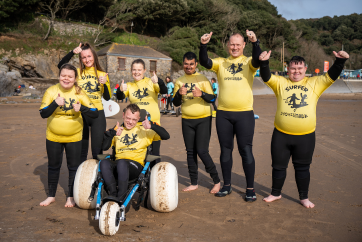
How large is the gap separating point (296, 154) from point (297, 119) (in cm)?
50

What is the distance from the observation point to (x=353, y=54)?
297ft

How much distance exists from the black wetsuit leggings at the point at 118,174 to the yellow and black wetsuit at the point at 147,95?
2.95ft

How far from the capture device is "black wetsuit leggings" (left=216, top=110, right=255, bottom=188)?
4.07 meters

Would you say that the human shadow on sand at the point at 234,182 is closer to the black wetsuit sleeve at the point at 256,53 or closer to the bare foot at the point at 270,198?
the bare foot at the point at 270,198

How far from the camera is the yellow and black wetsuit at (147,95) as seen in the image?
4410 millimetres

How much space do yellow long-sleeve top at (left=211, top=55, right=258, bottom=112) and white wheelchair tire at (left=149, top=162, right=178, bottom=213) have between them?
51.7 inches

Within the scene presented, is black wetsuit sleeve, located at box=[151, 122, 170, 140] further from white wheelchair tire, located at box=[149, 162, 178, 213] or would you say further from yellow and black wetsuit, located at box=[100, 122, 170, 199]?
white wheelchair tire, located at box=[149, 162, 178, 213]

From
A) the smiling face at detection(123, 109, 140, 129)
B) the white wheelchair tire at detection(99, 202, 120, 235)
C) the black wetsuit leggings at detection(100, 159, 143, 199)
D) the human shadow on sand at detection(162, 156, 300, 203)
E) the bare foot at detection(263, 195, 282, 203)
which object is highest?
the smiling face at detection(123, 109, 140, 129)

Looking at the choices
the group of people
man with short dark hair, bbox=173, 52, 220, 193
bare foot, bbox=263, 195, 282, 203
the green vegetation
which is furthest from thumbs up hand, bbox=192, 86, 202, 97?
the green vegetation

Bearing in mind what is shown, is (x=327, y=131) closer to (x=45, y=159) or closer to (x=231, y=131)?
(x=231, y=131)

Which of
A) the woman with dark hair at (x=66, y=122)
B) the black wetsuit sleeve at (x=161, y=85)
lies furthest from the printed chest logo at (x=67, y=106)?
the black wetsuit sleeve at (x=161, y=85)

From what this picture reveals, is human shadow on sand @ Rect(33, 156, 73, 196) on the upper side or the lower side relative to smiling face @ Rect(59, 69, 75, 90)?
lower

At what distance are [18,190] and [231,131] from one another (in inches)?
141

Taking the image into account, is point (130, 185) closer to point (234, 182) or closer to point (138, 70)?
point (138, 70)
